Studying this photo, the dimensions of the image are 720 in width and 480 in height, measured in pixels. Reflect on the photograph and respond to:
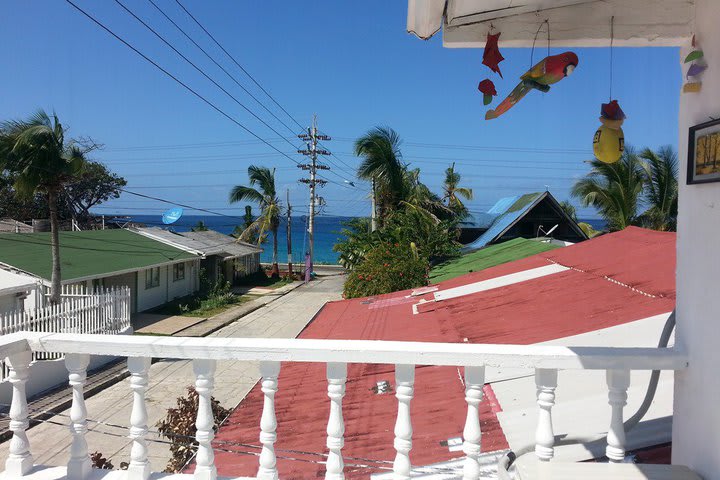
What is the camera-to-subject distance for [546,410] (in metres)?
2.13

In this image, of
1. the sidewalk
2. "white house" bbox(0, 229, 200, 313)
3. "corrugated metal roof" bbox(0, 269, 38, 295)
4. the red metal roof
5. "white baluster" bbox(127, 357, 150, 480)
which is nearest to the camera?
"white baluster" bbox(127, 357, 150, 480)

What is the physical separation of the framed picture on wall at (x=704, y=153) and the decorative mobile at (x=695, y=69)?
15cm

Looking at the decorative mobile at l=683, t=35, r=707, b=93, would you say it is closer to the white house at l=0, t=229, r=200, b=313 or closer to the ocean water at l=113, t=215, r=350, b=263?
the white house at l=0, t=229, r=200, b=313

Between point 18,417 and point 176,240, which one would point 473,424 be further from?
point 176,240

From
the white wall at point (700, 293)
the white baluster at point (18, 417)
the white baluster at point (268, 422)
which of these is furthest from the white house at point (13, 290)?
the white wall at point (700, 293)

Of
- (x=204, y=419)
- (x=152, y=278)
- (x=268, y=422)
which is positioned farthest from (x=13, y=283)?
(x=268, y=422)

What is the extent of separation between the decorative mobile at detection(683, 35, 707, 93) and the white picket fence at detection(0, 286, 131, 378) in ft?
38.2

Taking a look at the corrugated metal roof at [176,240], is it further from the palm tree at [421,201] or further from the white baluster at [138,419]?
the white baluster at [138,419]

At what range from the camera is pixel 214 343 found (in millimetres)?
2252

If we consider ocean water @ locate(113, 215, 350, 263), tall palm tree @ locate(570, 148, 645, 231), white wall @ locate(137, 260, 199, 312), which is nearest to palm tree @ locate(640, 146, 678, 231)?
tall palm tree @ locate(570, 148, 645, 231)

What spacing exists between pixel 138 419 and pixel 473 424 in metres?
1.42

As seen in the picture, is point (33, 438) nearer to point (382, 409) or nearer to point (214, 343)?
point (382, 409)

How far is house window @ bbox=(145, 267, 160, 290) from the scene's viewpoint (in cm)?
2230

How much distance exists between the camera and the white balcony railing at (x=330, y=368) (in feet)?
6.95
